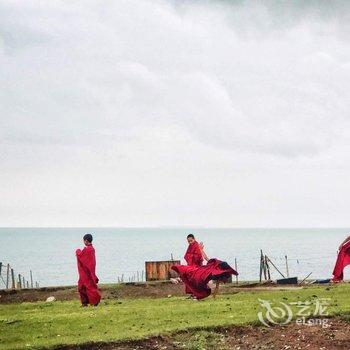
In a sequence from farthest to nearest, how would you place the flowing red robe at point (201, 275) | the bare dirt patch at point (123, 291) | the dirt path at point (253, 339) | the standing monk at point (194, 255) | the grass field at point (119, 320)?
the bare dirt patch at point (123, 291) → the standing monk at point (194, 255) → the flowing red robe at point (201, 275) → the grass field at point (119, 320) → the dirt path at point (253, 339)

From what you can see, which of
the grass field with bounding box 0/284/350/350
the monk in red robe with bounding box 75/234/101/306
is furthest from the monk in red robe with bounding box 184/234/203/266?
the monk in red robe with bounding box 75/234/101/306

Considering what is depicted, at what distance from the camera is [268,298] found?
64.5 ft

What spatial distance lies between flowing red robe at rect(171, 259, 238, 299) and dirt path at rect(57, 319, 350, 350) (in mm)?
5612

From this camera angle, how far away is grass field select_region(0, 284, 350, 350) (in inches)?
542

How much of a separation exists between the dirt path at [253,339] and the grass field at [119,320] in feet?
1.01

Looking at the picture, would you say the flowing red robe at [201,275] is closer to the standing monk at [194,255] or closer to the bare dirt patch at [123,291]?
the standing monk at [194,255]

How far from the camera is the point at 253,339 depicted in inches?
525

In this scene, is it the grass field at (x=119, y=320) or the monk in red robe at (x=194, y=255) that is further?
the monk in red robe at (x=194, y=255)

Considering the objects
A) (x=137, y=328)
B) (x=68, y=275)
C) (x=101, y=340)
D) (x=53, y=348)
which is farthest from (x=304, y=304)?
(x=68, y=275)

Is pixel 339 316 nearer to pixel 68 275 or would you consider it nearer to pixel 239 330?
pixel 239 330

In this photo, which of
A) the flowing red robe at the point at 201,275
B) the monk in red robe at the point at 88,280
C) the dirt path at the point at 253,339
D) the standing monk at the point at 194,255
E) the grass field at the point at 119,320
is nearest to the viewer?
the dirt path at the point at 253,339

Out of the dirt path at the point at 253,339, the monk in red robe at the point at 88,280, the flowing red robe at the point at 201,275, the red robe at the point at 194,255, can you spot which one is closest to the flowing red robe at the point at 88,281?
A: the monk in red robe at the point at 88,280

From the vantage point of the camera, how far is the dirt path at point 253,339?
1277 cm

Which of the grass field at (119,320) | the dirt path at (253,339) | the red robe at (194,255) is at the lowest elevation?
the dirt path at (253,339)
